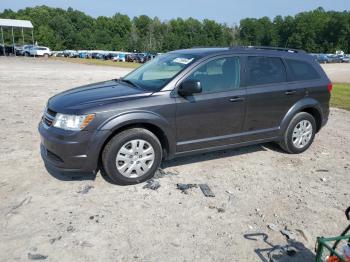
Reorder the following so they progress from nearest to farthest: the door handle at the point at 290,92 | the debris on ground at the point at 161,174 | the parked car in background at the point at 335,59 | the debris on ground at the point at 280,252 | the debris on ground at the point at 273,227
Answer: the debris on ground at the point at 280,252
the debris on ground at the point at 273,227
the debris on ground at the point at 161,174
the door handle at the point at 290,92
the parked car in background at the point at 335,59

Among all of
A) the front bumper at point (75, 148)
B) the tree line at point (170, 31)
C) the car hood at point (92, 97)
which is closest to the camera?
the front bumper at point (75, 148)

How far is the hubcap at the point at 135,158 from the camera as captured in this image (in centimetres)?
476

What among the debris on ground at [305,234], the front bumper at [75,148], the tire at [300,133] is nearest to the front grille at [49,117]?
the front bumper at [75,148]

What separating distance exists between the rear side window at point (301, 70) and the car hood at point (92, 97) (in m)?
2.72

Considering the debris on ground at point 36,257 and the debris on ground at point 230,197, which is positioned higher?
the debris on ground at point 230,197

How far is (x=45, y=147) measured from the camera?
4.80m

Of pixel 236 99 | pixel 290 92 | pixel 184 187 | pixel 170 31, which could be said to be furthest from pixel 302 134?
pixel 170 31

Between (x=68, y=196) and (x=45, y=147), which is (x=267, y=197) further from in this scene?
(x=45, y=147)

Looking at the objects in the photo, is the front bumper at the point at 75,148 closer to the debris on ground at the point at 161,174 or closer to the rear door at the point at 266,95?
the debris on ground at the point at 161,174

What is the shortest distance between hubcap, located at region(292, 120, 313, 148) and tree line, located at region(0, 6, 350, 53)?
99.0m

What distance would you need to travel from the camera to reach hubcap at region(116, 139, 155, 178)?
476 cm

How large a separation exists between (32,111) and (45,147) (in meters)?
5.01

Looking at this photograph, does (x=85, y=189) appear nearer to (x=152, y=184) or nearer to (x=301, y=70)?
(x=152, y=184)

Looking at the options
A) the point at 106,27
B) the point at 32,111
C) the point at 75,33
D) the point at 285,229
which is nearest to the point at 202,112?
the point at 285,229
